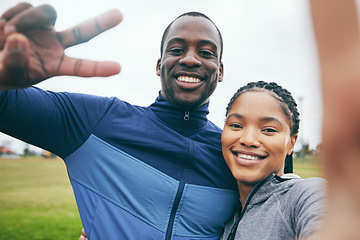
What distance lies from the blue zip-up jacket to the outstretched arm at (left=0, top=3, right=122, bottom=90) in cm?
79

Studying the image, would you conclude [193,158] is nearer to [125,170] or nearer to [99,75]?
[125,170]

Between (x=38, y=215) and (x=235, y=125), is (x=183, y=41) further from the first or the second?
(x=38, y=215)

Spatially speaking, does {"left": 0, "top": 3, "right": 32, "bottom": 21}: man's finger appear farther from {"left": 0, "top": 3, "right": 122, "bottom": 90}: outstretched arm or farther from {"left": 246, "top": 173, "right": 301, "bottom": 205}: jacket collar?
{"left": 246, "top": 173, "right": 301, "bottom": 205}: jacket collar

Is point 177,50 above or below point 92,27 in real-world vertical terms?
above

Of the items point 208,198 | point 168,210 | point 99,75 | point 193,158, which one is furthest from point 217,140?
point 99,75

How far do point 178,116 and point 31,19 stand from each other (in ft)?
4.76

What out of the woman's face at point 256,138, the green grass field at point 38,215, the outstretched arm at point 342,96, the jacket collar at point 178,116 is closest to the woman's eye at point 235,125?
the woman's face at point 256,138

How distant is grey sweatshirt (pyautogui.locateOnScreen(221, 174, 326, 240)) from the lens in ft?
4.31

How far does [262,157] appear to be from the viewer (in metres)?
2.00

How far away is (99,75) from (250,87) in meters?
1.45

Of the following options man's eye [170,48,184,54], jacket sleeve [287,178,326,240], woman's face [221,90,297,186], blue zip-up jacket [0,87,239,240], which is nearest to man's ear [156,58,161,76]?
man's eye [170,48,184,54]

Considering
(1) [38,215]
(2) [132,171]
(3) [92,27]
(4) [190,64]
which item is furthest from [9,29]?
(1) [38,215]

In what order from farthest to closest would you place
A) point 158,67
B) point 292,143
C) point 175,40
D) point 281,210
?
point 158,67 < point 175,40 < point 292,143 < point 281,210

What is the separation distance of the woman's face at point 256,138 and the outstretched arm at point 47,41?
1.17 metres
